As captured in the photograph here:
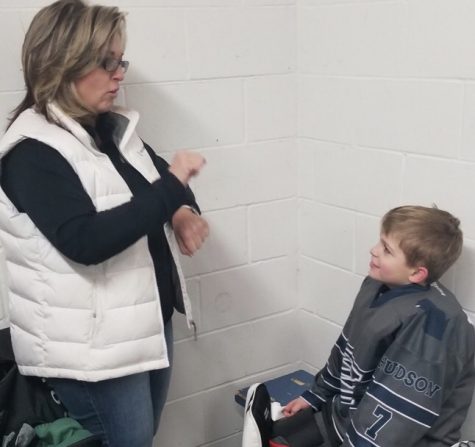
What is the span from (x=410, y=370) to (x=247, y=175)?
891mm

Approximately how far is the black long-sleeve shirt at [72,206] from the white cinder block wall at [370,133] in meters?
0.73

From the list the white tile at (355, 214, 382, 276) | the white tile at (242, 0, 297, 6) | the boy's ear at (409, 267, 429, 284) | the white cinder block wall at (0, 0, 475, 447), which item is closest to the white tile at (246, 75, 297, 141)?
the white cinder block wall at (0, 0, 475, 447)

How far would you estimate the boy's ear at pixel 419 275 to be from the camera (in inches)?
62.0

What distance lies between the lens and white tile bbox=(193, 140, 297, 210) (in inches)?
81.2

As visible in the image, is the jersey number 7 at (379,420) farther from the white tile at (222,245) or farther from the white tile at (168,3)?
the white tile at (168,3)

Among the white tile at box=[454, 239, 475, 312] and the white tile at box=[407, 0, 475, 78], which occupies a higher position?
the white tile at box=[407, 0, 475, 78]

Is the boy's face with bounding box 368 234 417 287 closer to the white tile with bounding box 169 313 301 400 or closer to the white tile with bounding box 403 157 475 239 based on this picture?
the white tile with bounding box 403 157 475 239

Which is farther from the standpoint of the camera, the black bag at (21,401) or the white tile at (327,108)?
the white tile at (327,108)

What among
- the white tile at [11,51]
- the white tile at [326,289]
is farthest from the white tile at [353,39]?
the white tile at [11,51]

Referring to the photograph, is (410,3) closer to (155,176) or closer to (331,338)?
(155,176)

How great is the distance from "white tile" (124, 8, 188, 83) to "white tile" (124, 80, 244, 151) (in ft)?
0.12

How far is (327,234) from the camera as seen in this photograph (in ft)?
7.13

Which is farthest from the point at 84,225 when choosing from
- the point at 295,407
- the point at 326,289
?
the point at 326,289

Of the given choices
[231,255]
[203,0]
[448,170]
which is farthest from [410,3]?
[231,255]
